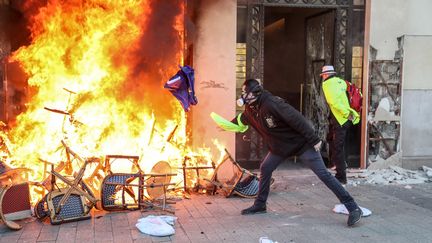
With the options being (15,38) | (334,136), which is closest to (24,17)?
(15,38)

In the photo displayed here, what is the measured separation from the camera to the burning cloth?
7488 millimetres

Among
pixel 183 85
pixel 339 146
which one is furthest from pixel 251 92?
pixel 339 146

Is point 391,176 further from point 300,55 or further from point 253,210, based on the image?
point 300,55

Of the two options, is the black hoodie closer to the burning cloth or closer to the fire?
the burning cloth

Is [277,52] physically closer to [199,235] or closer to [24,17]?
[24,17]

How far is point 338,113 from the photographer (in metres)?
8.63

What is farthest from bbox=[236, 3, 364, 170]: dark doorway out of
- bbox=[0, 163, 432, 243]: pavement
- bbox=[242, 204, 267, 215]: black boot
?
bbox=[242, 204, 267, 215]: black boot

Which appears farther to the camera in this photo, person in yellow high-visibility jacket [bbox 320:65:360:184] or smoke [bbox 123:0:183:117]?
smoke [bbox 123:0:183:117]

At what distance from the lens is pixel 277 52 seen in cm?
1348

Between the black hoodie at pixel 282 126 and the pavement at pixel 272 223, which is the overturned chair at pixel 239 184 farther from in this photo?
the black hoodie at pixel 282 126

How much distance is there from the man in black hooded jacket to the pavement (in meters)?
0.47

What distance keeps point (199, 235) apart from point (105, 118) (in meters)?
3.50

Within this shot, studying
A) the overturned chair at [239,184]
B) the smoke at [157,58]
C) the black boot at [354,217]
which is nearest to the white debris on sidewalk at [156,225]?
the overturned chair at [239,184]

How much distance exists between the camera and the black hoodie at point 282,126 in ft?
20.0
